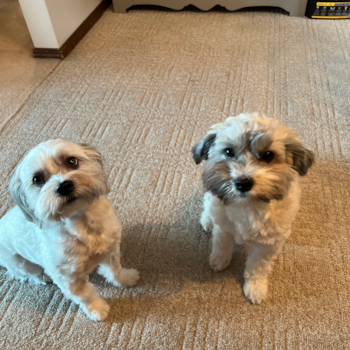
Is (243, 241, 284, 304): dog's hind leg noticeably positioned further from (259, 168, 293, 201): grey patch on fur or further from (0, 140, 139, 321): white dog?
(0, 140, 139, 321): white dog

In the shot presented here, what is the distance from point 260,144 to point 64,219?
0.62 metres

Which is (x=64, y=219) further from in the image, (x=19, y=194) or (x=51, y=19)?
(x=51, y=19)

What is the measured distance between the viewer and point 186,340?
1.11m

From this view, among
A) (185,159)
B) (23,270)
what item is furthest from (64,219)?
(185,159)

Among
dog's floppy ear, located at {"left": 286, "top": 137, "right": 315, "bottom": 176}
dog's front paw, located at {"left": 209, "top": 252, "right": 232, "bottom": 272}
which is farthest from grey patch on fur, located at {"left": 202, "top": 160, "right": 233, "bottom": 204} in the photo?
dog's front paw, located at {"left": 209, "top": 252, "right": 232, "bottom": 272}

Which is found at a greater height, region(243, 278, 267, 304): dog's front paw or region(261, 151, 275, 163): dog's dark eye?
region(261, 151, 275, 163): dog's dark eye

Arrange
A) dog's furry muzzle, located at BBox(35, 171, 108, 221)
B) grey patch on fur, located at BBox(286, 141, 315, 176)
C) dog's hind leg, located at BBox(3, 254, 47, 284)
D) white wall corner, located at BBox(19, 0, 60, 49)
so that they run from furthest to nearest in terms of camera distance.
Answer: white wall corner, located at BBox(19, 0, 60, 49) < dog's hind leg, located at BBox(3, 254, 47, 284) < grey patch on fur, located at BBox(286, 141, 315, 176) < dog's furry muzzle, located at BBox(35, 171, 108, 221)

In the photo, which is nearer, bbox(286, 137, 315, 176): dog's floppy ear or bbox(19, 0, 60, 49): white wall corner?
bbox(286, 137, 315, 176): dog's floppy ear

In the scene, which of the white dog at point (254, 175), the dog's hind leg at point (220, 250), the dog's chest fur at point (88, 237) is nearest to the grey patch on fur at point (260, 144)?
the white dog at point (254, 175)

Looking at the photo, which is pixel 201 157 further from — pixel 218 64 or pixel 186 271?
pixel 218 64

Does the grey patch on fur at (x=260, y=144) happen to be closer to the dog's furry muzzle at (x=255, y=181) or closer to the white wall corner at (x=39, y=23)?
the dog's furry muzzle at (x=255, y=181)

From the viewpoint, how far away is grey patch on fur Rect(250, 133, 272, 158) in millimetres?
837

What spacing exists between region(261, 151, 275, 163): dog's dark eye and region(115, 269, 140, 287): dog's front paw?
730 millimetres

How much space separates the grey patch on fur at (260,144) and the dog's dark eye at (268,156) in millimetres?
16
